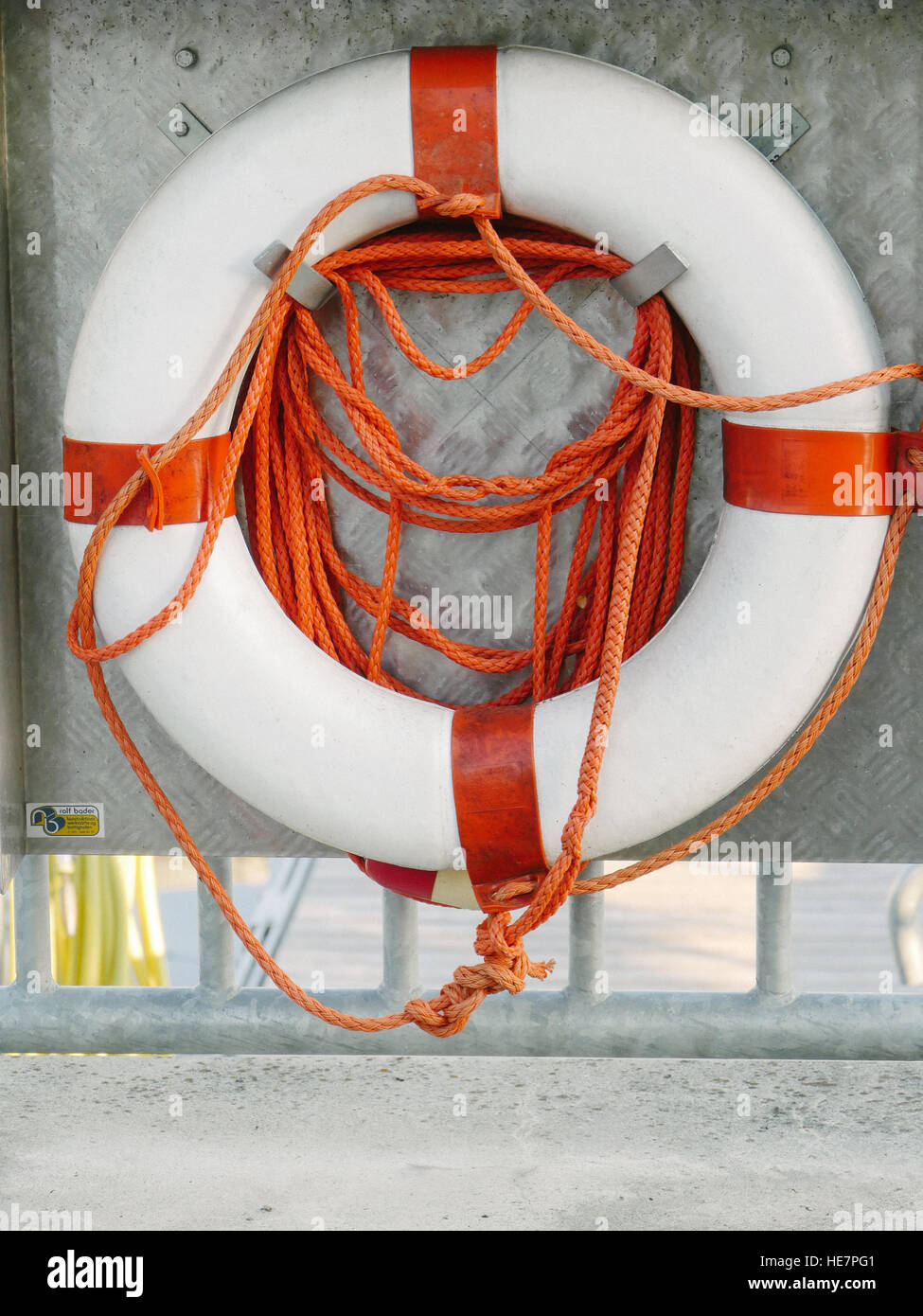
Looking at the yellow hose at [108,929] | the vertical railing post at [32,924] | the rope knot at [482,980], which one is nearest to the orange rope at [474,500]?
the rope knot at [482,980]

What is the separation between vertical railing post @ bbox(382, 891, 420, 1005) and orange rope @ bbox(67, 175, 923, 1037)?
0.27m

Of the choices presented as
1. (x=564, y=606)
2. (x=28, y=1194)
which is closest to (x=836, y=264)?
(x=564, y=606)

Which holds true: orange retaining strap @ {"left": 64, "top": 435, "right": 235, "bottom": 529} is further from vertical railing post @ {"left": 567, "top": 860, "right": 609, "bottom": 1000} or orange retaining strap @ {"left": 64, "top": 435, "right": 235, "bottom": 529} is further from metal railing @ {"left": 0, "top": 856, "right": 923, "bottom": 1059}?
vertical railing post @ {"left": 567, "top": 860, "right": 609, "bottom": 1000}

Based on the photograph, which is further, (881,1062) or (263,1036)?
(881,1062)

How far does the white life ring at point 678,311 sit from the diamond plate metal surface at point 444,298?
0.48ft

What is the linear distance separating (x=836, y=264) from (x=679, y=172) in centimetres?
20

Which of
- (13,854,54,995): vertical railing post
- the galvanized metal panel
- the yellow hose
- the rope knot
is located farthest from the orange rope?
the yellow hose

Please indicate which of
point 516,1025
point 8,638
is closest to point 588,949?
point 516,1025

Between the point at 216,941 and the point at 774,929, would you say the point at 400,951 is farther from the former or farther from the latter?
the point at 774,929

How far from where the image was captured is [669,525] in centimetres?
186

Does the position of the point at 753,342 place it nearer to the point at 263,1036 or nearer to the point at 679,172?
the point at 679,172

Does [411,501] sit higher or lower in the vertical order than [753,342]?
lower

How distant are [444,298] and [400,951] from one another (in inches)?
34.1

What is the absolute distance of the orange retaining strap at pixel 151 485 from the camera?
66.1 inches
